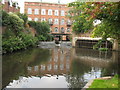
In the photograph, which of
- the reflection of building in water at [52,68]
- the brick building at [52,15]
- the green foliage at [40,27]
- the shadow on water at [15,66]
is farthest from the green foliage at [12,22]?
the brick building at [52,15]

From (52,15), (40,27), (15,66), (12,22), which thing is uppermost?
(52,15)

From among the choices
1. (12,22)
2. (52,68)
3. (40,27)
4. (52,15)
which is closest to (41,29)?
(40,27)

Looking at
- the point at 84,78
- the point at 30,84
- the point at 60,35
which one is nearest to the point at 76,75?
the point at 84,78

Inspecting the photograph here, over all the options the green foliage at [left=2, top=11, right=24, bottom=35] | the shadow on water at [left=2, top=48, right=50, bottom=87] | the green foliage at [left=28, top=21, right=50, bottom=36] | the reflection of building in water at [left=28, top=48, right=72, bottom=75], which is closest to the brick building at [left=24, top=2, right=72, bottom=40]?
the green foliage at [left=28, top=21, right=50, bottom=36]

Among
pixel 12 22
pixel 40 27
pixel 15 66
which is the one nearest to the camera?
pixel 15 66

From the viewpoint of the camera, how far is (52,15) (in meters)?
43.3

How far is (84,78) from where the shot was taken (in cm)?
825

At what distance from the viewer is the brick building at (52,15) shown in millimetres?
42094

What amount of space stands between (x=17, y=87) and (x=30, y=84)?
0.67 metres

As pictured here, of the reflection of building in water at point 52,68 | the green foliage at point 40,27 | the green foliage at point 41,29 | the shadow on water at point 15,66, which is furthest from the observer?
the green foliage at point 41,29

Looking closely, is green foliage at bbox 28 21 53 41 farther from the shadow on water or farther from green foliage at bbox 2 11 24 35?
the shadow on water

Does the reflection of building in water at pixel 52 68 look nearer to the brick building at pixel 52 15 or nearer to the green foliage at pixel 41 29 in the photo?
the green foliage at pixel 41 29

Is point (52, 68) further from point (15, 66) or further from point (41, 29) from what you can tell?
point (41, 29)

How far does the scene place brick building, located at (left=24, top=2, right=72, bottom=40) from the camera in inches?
1657
